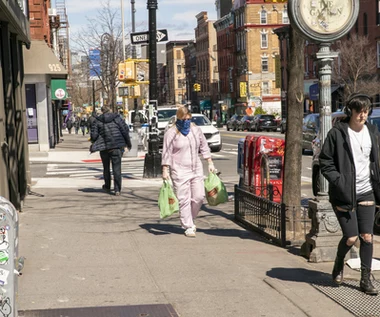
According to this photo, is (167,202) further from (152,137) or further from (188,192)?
(152,137)

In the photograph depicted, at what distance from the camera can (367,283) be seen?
6.67m

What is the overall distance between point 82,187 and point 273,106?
80246mm

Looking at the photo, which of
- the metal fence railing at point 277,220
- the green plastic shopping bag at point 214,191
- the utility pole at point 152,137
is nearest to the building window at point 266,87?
the utility pole at point 152,137

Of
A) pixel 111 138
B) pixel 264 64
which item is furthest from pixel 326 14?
pixel 264 64

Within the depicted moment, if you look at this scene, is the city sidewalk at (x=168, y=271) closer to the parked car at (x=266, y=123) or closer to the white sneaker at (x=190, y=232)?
the white sneaker at (x=190, y=232)

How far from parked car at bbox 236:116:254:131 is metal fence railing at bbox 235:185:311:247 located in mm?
55713

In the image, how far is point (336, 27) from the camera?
329 inches

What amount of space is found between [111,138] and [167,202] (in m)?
5.43

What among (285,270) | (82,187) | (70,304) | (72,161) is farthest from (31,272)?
(72,161)

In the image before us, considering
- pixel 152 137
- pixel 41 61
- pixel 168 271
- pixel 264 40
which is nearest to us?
pixel 168 271

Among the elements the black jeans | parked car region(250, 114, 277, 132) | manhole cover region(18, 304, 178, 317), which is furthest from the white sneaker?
parked car region(250, 114, 277, 132)

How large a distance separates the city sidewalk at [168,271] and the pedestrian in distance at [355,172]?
597 mm

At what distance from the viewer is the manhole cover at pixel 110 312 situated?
6.20 m

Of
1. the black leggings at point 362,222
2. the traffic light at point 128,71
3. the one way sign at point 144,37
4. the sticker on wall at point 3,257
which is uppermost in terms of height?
the one way sign at point 144,37
